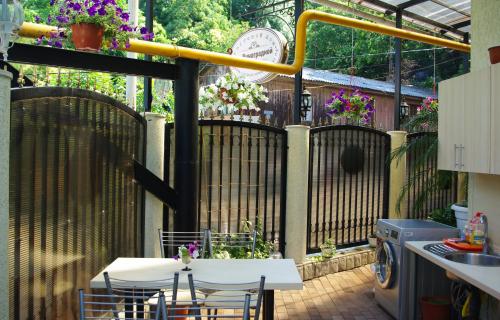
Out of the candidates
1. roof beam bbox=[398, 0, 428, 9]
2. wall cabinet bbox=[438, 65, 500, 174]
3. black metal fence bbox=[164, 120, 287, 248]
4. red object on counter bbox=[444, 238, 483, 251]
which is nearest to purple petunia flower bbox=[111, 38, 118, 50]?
black metal fence bbox=[164, 120, 287, 248]

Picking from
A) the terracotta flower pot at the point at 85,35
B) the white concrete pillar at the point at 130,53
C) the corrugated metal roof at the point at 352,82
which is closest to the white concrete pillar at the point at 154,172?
the white concrete pillar at the point at 130,53

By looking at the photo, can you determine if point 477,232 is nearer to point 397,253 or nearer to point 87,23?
point 397,253

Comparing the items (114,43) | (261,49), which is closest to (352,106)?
(261,49)

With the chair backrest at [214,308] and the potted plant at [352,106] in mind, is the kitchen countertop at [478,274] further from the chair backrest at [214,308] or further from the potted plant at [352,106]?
the potted plant at [352,106]

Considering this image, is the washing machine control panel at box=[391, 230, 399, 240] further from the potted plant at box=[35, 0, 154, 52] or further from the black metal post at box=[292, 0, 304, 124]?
the potted plant at box=[35, 0, 154, 52]

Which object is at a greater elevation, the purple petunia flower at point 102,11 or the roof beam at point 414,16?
the roof beam at point 414,16

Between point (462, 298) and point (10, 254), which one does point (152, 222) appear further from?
point (462, 298)

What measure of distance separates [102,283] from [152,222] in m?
1.82

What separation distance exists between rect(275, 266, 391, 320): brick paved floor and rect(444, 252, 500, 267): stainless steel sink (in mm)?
1276

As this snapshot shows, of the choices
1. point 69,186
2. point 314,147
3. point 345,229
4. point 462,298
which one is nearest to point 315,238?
point 345,229

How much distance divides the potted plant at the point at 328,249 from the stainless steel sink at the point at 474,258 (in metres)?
2.75

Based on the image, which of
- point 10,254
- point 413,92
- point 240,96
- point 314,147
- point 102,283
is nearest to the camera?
point 10,254

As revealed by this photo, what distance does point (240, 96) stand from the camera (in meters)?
5.91

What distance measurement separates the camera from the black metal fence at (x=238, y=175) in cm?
589
